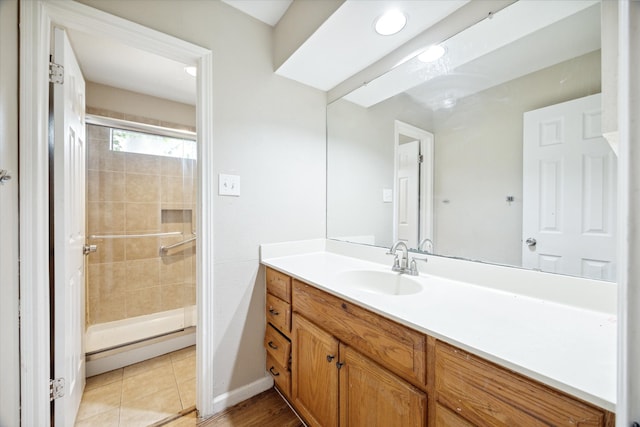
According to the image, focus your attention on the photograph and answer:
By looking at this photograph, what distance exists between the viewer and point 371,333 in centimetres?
Result: 89

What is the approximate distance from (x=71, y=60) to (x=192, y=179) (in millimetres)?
1405

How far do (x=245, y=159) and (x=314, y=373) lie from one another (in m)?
1.18

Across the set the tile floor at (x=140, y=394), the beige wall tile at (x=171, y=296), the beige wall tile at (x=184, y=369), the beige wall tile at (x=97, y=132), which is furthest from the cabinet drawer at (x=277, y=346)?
the beige wall tile at (x=97, y=132)

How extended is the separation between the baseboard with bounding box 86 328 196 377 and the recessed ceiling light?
2.51 m

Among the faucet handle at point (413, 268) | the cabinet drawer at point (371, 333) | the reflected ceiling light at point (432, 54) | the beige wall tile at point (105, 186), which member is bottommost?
the cabinet drawer at point (371, 333)

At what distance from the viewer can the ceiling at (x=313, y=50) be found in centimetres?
114

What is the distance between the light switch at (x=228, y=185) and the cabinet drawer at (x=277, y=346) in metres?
0.84

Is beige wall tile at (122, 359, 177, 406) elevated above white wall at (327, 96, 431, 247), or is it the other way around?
white wall at (327, 96, 431, 247)

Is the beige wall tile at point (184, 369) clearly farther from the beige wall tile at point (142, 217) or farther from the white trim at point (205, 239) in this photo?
the beige wall tile at point (142, 217)

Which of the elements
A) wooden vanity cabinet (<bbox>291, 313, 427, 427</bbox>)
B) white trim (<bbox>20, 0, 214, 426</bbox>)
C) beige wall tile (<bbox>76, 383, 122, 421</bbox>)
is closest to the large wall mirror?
wooden vanity cabinet (<bbox>291, 313, 427, 427</bbox>)

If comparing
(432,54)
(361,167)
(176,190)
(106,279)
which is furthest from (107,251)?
(432,54)

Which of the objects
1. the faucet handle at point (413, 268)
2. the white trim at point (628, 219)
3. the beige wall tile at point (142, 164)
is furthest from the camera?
the beige wall tile at point (142, 164)

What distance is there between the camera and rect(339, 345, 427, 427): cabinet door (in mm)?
759

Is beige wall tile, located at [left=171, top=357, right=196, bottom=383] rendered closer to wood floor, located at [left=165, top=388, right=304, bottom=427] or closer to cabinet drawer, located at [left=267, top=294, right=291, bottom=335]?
wood floor, located at [left=165, top=388, right=304, bottom=427]
